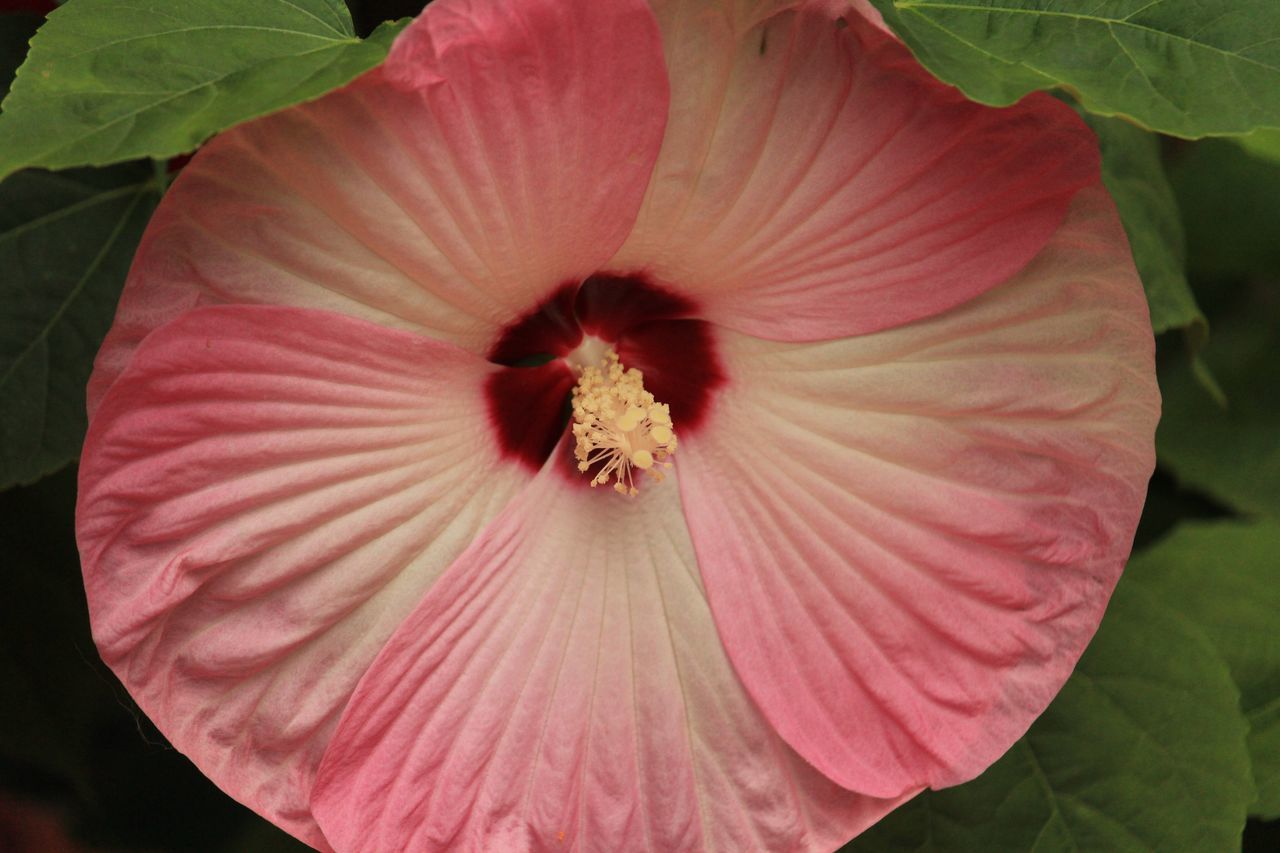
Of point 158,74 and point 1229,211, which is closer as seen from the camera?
point 158,74

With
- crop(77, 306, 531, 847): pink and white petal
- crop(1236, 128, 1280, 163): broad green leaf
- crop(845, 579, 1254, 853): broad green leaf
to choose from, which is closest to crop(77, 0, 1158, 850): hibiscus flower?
crop(77, 306, 531, 847): pink and white petal

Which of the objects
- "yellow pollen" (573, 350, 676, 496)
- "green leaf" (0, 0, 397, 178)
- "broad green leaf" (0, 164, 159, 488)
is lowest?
"yellow pollen" (573, 350, 676, 496)

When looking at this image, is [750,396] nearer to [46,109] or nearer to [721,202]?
[721,202]

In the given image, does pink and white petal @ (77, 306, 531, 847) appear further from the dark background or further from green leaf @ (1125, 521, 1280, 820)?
green leaf @ (1125, 521, 1280, 820)

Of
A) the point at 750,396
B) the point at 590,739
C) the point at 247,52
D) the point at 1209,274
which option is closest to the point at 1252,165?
the point at 1209,274

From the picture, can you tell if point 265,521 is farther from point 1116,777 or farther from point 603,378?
point 1116,777

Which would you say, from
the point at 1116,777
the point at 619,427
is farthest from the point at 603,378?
the point at 1116,777

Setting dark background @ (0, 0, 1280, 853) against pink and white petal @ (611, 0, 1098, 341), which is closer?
pink and white petal @ (611, 0, 1098, 341)
